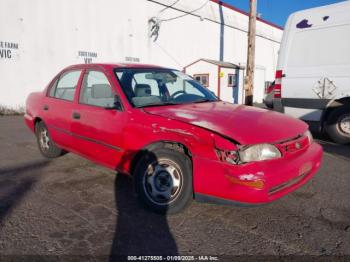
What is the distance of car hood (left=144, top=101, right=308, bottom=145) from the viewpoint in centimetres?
273

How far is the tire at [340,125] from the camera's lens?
616cm

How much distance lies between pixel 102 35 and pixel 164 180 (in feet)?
39.3

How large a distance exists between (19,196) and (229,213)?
2412mm

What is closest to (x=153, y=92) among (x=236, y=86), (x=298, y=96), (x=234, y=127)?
(x=234, y=127)

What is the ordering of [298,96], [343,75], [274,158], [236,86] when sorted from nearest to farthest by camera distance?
[274,158]
[343,75]
[298,96]
[236,86]

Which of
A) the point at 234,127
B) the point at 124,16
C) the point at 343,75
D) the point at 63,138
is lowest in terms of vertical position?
the point at 63,138

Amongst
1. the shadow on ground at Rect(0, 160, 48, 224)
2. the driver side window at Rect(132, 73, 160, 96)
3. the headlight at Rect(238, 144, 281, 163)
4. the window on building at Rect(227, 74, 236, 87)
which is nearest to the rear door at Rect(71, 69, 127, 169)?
the driver side window at Rect(132, 73, 160, 96)

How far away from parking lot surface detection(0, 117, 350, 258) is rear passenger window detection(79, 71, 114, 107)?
1065 millimetres

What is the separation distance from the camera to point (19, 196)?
3.54 metres

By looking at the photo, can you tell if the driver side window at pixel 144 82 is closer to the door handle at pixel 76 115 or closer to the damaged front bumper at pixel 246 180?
the door handle at pixel 76 115

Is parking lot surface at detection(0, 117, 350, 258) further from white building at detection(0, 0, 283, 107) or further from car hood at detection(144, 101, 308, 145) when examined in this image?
white building at detection(0, 0, 283, 107)

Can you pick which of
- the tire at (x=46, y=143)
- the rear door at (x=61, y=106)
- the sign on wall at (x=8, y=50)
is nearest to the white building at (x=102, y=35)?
the sign on wall at (x=8, y=50)

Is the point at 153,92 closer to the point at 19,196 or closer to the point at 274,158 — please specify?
the point at 274,158

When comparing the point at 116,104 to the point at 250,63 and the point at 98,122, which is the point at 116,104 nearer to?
the point at 98,122
